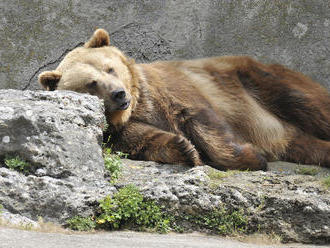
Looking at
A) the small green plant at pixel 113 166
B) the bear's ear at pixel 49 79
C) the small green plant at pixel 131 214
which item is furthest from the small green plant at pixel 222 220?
the bear's ear at pixel 49 79

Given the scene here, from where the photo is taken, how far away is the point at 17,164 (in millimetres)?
3807

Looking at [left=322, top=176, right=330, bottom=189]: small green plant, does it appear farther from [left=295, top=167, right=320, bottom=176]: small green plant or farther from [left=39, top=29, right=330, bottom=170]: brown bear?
[left=39, top=29, right=330, bottom=170]: brown bear

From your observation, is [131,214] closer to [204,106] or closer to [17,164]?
[17,164]

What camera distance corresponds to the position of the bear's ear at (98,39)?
5.57 m

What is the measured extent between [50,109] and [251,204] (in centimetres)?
164

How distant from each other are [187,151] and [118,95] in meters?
0.79

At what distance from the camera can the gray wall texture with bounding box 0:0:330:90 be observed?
6453 millimetres

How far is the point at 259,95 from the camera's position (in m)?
6.07

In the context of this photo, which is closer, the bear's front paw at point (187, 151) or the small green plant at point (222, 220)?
the small green plant at point (222, 220)

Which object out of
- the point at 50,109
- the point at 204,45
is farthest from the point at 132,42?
the point at 50,109

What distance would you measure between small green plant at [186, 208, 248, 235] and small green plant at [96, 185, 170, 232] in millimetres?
213

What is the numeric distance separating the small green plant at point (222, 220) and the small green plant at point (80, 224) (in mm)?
655

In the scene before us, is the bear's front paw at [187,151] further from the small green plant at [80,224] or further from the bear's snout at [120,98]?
the small green plant at [80,224]

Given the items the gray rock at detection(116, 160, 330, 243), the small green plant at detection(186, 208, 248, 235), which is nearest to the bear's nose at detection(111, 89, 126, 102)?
the gray rock at detection(116, 160, 330, 243)
